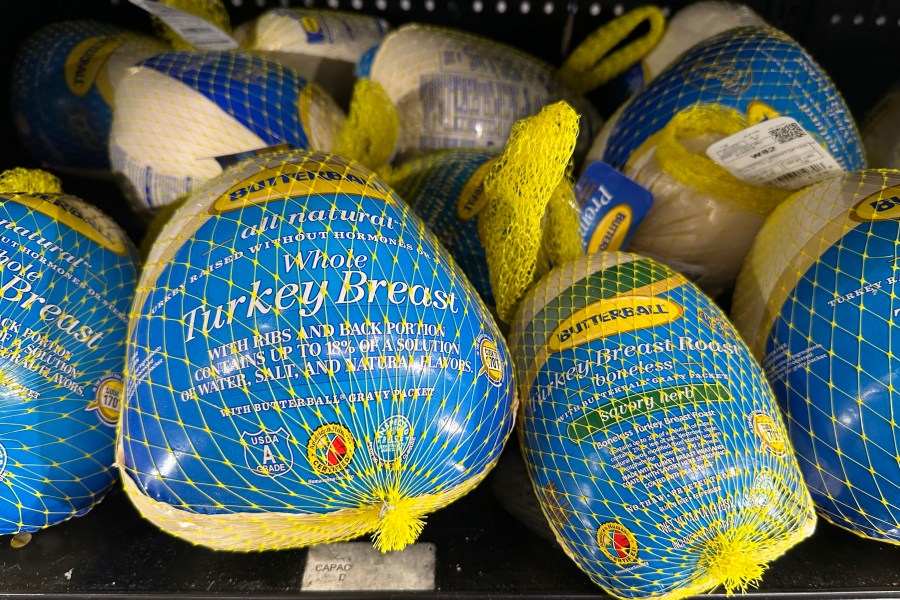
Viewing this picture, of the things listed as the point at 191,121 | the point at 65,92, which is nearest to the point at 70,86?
the point at 65,92

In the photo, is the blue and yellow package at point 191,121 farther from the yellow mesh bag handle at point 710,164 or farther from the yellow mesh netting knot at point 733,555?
the yellow mesh netting knot at point 733,555

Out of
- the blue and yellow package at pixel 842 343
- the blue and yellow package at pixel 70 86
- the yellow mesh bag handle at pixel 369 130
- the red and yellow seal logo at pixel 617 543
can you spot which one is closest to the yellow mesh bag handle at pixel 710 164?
the blue and yellow package at pixel 842 343

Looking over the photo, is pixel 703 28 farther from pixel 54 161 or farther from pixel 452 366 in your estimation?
pixel 54 161

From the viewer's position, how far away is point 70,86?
142 centimetres

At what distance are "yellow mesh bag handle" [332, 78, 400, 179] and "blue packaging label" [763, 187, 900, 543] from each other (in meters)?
0.80

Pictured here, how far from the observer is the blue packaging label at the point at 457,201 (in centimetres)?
114

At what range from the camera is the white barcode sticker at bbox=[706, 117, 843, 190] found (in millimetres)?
1032

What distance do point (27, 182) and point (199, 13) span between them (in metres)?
0.64

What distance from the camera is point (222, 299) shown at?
0.75 meters

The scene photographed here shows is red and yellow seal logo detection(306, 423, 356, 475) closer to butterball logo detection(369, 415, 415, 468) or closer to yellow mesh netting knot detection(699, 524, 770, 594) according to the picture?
butterball logo detection(369, 415, 415, 468)

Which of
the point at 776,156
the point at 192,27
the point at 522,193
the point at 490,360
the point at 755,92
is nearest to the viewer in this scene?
the point at 490,360

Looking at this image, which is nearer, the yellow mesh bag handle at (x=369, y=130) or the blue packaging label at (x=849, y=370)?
the blue packaging label at (x=849, y=370)

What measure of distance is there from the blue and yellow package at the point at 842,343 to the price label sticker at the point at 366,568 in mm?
590

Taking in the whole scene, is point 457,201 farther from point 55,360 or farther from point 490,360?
point 55,360
